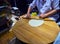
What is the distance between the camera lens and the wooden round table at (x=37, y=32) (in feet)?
3.60

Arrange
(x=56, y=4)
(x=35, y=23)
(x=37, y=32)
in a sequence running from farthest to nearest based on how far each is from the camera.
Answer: (x=56, y=4) → (x=35, y=23) → (x=37, y=32)

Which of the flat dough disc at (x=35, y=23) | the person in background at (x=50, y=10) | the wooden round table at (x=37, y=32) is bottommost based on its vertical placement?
the wooden round table at (x=37, y=32)

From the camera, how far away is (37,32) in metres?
1.18

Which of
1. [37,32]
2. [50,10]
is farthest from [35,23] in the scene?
[50,10]

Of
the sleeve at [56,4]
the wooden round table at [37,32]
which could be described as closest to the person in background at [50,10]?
the sleeve at [56,4]

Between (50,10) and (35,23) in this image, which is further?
(50,10)

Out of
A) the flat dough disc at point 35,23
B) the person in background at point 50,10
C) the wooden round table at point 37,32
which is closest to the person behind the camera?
the wooden round table at point 37,32

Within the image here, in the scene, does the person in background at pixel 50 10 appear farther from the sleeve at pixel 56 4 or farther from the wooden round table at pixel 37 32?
the wooden round table at pixel 37 32

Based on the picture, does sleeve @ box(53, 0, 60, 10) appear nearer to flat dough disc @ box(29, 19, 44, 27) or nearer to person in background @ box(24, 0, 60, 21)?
person in background @ box(24, 0, 60, 21)

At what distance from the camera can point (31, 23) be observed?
1.33 meters

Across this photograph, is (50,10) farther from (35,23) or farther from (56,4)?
(35,23)

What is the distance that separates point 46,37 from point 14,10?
3.63 ft

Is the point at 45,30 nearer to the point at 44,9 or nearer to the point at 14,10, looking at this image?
the point at 44,9

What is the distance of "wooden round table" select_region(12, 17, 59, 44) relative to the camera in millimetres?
1097
